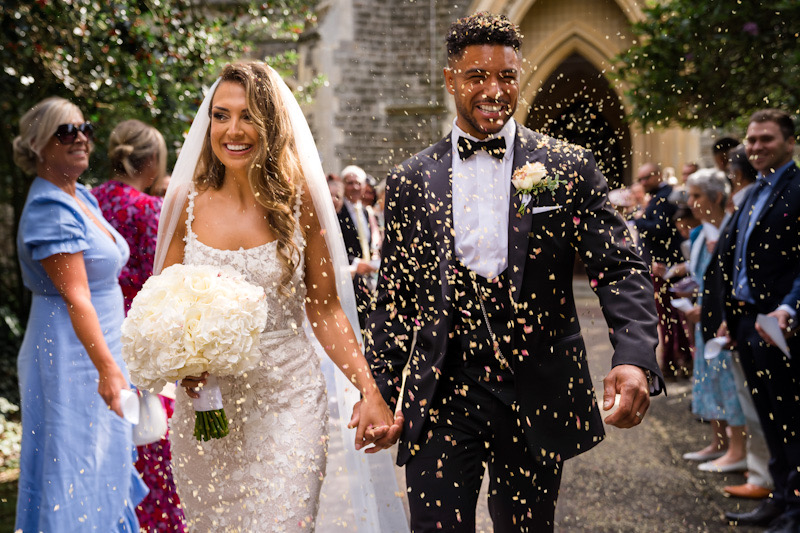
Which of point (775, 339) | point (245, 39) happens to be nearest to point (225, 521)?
point (775, 339)

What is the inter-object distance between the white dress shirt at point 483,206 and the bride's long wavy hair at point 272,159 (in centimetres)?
63

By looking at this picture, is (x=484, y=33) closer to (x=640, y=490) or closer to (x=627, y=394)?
(x=627, y=394)

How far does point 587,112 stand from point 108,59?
2070 centimetres

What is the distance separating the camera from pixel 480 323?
2.73 metres

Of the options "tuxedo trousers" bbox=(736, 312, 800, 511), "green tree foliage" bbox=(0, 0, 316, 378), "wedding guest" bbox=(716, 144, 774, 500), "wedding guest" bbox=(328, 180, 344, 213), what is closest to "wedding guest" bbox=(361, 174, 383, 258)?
"wedding guest" bbox=(328, 180, 344, 213)

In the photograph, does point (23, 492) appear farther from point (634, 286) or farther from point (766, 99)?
point (766, 99)

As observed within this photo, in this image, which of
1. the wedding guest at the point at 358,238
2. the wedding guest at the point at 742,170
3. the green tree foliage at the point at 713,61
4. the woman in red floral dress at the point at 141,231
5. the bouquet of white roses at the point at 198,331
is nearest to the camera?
the bouquet of white roses at the point at 198,331

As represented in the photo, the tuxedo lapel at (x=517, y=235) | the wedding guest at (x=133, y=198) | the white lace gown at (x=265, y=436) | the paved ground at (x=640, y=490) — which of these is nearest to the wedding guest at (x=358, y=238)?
the paved ground at (x=640, y=490)

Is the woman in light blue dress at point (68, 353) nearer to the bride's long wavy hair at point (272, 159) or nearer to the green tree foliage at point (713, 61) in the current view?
the bride's long wavy hair at point (272, 159)

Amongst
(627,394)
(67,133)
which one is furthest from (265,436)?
(67,133)

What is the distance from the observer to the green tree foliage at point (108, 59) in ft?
19.6

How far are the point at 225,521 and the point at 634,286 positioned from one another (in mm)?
1622

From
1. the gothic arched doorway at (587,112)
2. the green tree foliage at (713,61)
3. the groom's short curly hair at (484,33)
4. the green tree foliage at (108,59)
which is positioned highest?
the gothic arched doorway at (587,112)

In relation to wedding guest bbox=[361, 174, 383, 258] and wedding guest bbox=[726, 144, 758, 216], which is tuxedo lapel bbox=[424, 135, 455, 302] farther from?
wedding guest bbox=[361, 174, 383, 258]
